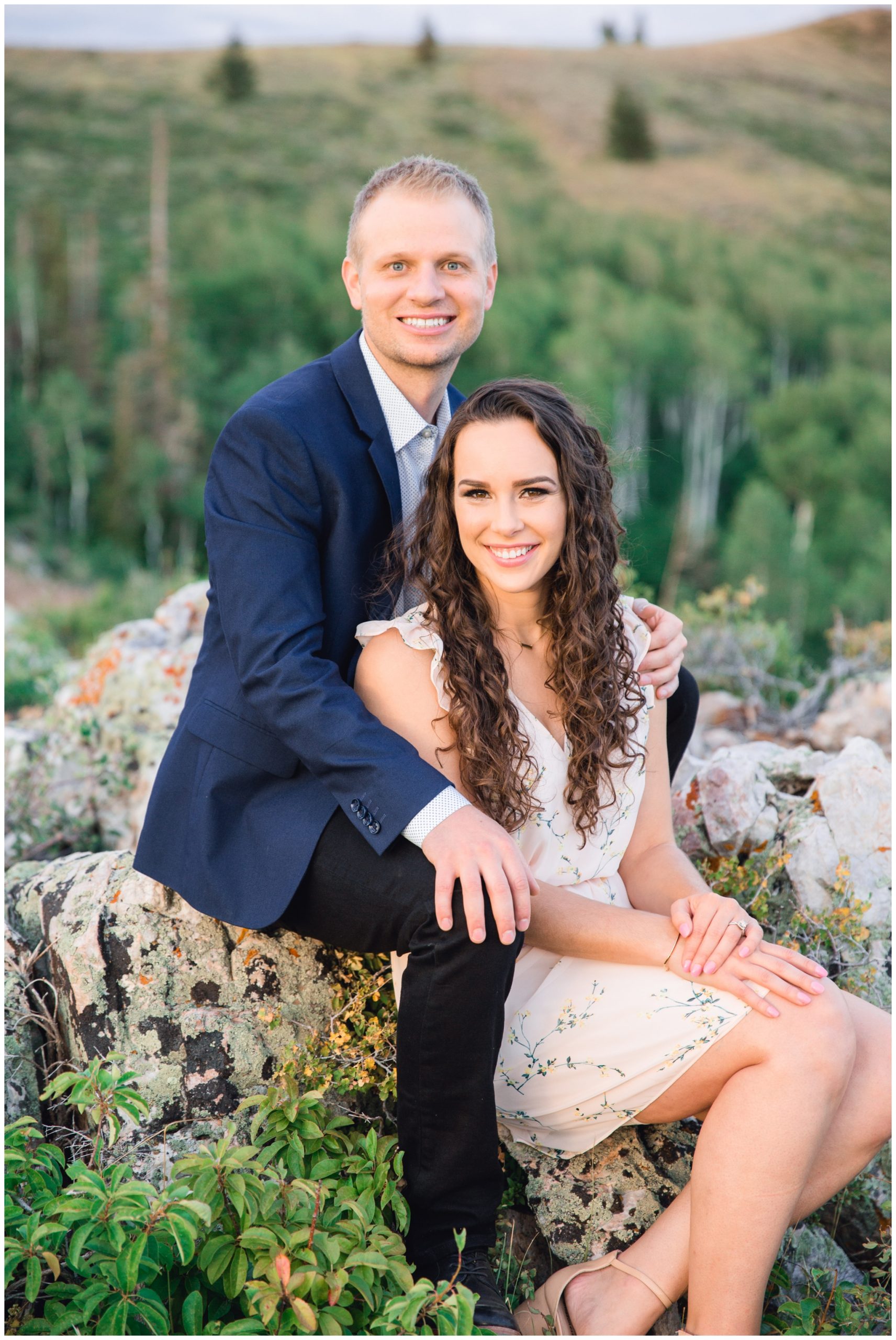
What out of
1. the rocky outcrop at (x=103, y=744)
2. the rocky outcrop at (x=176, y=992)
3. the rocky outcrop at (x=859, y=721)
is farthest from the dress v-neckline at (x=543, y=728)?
the rocky outcrop at (x=859, y=721)

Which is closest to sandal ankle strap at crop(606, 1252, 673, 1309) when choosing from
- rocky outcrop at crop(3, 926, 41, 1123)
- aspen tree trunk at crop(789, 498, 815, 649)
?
rocky outcrop at crop(3, 926, 41, 1123)

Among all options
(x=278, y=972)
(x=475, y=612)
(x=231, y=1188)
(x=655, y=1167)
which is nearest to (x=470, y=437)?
(x=475, y=612)

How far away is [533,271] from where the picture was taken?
15781 millimetres

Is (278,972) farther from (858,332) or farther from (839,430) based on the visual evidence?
(858,332)

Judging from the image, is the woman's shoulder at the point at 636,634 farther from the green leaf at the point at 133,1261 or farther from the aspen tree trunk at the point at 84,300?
the aspen tree trunk at the point at 84,300

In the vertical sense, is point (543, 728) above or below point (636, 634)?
below

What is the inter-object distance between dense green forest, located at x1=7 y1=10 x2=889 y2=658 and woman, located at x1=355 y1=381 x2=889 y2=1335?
7981mm

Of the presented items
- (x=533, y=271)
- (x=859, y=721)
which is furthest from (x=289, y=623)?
(x=533, y=271)

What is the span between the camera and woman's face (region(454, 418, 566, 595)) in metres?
2.35

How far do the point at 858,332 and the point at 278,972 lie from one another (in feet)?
49.3

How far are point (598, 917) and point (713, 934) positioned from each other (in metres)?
0.24

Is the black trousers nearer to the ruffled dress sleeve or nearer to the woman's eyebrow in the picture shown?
the ruffled dress sleeve

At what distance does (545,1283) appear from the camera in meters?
2.31

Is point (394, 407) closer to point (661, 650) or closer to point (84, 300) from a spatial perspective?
point (661, 650)
